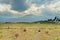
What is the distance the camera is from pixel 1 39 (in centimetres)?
1983

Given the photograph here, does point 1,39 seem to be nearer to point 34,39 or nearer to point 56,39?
point 34,39

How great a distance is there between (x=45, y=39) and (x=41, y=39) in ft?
1.18

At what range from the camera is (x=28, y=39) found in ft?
61.3

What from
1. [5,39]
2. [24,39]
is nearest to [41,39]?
[24,39]

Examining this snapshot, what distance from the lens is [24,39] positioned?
61.7ft

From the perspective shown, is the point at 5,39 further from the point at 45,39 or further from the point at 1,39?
the point at 45,39

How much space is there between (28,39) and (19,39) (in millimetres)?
799

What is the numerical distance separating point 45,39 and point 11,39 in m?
3.06

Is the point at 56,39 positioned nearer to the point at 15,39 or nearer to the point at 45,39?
the point at 45,39

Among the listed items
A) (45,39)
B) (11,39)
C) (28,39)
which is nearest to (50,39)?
(45,39)

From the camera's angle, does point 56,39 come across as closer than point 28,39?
No

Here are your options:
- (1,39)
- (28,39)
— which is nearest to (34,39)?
(28,39)

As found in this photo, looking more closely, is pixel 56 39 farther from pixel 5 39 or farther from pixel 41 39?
pixel 5 39

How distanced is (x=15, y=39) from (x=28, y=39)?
1.14m
